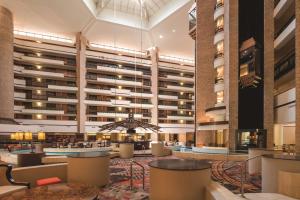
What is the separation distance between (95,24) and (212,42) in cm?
1522

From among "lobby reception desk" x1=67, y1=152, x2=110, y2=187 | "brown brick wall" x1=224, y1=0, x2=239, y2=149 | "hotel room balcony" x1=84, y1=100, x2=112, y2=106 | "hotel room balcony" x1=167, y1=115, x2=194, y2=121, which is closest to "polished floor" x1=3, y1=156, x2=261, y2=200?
"lobby reception desk" x1=67, y1=152, x2=110, y2=187

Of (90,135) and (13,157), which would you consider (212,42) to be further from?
(90,135)

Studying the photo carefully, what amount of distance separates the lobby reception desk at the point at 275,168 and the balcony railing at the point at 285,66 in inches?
504

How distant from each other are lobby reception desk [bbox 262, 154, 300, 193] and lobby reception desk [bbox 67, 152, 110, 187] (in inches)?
174

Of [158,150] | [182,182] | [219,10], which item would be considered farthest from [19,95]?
[182,182]

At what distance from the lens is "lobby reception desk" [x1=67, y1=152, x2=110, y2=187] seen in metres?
6.60

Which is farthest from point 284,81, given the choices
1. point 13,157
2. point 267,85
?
point 13,157

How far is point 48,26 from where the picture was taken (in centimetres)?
2998

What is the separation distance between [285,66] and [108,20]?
20034 millimetres

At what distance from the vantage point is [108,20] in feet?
96.6

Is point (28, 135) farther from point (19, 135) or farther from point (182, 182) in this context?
point (182, 182)

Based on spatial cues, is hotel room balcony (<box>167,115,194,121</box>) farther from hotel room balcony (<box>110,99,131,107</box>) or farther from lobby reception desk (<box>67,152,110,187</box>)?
lobby reception desk (<box>67,152,110,187</box>)

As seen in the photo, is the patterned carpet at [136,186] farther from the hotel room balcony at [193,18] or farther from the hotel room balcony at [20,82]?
the hotel room balcony at [20,82]

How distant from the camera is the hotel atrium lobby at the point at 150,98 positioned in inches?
234
